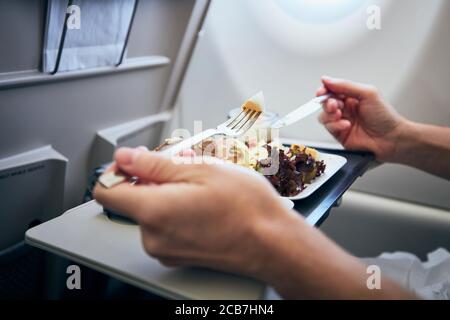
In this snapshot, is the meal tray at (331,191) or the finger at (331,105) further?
the finger at (331,105)

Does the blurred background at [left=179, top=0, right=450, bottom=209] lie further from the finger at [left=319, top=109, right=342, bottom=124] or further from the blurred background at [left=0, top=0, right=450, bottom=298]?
the finger at [left=319, top=109, right=342, bottom=124]

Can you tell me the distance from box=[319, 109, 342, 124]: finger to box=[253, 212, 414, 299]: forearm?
699 mm

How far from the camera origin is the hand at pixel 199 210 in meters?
0.46

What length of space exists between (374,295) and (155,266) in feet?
0.93

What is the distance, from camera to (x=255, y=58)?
4.54 ft

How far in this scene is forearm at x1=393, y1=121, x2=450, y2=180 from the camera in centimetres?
108

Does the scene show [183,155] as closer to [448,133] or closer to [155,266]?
[155,266]

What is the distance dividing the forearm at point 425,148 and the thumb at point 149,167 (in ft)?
2.70
